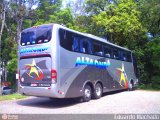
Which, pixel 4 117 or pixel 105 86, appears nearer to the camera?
pixel 4 117

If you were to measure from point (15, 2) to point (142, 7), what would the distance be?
14.4m

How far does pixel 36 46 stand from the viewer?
12008 millimetres

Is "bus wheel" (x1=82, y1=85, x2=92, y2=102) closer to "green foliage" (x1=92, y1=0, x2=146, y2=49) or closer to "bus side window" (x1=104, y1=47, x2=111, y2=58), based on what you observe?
"bus side window" (x1=104, y1=47, x2=111, y2=58)

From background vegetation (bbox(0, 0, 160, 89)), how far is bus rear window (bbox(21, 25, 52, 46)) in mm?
13838

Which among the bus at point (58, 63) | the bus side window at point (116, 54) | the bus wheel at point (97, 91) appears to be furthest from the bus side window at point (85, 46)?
the bus side window at point (116, 54)

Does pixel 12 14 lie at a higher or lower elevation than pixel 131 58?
higher

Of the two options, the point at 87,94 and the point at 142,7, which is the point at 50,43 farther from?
the point at 142,7

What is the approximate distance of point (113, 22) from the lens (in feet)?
83.0

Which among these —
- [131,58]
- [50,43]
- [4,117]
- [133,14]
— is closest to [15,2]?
[133,14]

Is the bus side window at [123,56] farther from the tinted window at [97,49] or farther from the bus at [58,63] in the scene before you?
the bus at [58,63]

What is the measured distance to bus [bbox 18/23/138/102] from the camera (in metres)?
11.5

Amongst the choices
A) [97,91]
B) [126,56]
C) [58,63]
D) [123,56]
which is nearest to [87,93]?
[97,91]

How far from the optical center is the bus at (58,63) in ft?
37.8

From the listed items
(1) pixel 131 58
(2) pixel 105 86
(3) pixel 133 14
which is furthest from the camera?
(3) pixel 133 14
